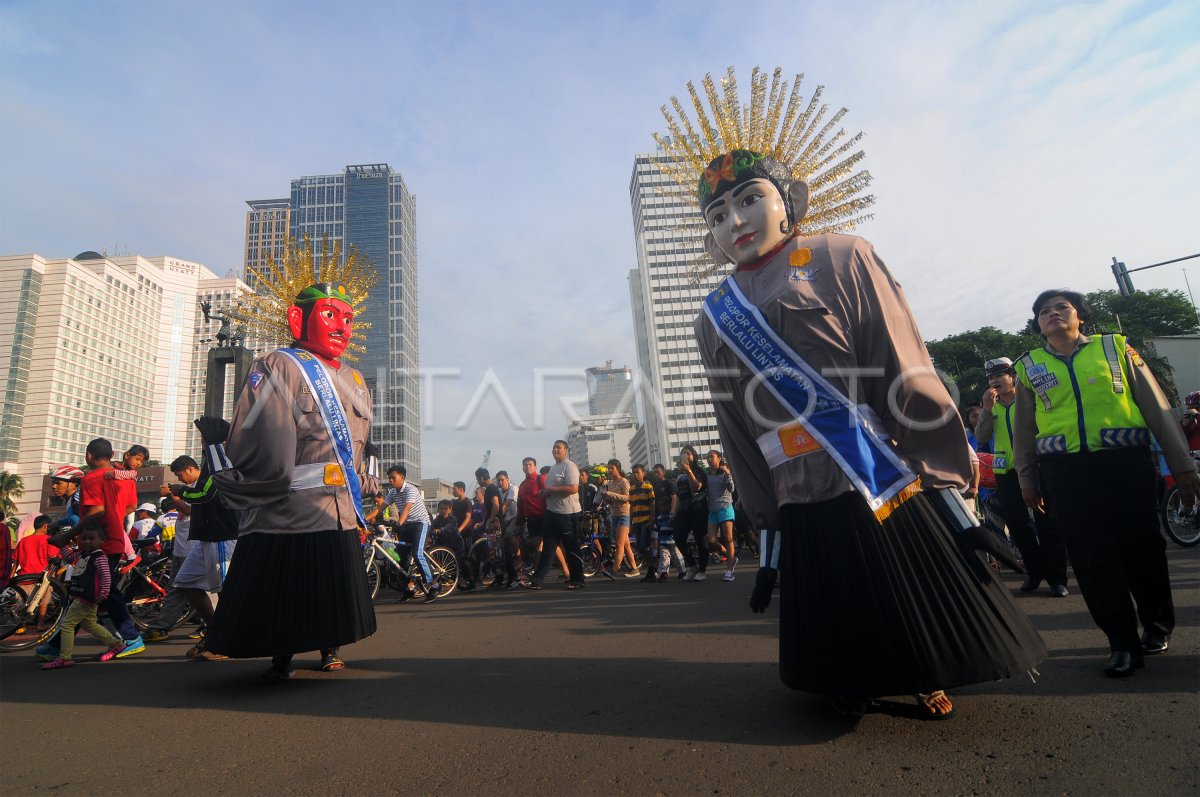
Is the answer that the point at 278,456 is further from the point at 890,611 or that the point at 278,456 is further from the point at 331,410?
the point at 890,611

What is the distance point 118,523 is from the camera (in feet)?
17.5

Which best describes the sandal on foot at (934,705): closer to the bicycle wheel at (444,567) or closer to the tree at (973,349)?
the bicycle wheel at (444,567)

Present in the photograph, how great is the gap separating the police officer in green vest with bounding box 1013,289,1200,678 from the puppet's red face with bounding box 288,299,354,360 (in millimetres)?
4171

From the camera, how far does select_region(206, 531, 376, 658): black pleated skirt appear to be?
132 inches

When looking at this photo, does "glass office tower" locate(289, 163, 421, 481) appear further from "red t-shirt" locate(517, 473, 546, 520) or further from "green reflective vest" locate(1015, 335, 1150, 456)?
"green reflective vest" locate(1015, 335, 1150, 456)

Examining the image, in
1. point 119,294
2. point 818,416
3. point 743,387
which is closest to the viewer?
point 818,416

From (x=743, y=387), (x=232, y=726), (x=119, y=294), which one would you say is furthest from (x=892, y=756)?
(x=119, y=294)

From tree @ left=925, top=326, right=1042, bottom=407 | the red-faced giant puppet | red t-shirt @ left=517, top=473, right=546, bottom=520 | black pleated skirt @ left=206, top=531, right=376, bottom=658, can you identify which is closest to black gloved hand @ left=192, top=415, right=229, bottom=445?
the red-faced giant puppet

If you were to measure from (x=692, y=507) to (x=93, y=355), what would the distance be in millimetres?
130291

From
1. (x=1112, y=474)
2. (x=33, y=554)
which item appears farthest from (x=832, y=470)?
(x=33, y=554)

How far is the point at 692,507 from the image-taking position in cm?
888

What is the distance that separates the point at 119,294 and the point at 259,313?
129458mm

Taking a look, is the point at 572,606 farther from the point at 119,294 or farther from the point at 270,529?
the point at 119,294

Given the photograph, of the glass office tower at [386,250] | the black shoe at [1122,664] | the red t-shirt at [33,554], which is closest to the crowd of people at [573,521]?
the red t-shirt at [33,554]
